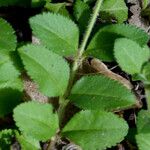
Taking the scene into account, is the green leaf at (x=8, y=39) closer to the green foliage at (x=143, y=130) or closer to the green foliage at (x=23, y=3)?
the green foliage at (x=23, y=3)

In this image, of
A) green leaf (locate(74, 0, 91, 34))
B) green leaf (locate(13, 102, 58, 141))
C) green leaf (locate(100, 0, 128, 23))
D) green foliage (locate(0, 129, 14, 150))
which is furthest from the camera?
green leaf (locate(100, 0, 128, 23))

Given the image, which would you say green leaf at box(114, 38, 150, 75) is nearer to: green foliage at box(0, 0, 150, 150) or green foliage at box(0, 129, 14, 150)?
green foliage at box(0, 0, 150, 150)

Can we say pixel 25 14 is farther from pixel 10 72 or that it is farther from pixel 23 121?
pixel 23 121

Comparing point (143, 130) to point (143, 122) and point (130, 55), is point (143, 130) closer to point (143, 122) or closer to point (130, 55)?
point (143, 122)

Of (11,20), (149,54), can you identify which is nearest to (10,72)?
(11,20)

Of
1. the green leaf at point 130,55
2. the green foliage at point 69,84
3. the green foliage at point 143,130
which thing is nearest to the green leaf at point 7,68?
the green foliage at point 69,84

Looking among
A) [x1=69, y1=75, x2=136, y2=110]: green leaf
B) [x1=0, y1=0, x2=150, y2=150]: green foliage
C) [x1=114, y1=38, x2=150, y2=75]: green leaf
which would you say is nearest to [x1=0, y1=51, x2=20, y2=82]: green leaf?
[x1=0, y1=0, x2=150, y2=150]: green foliage
